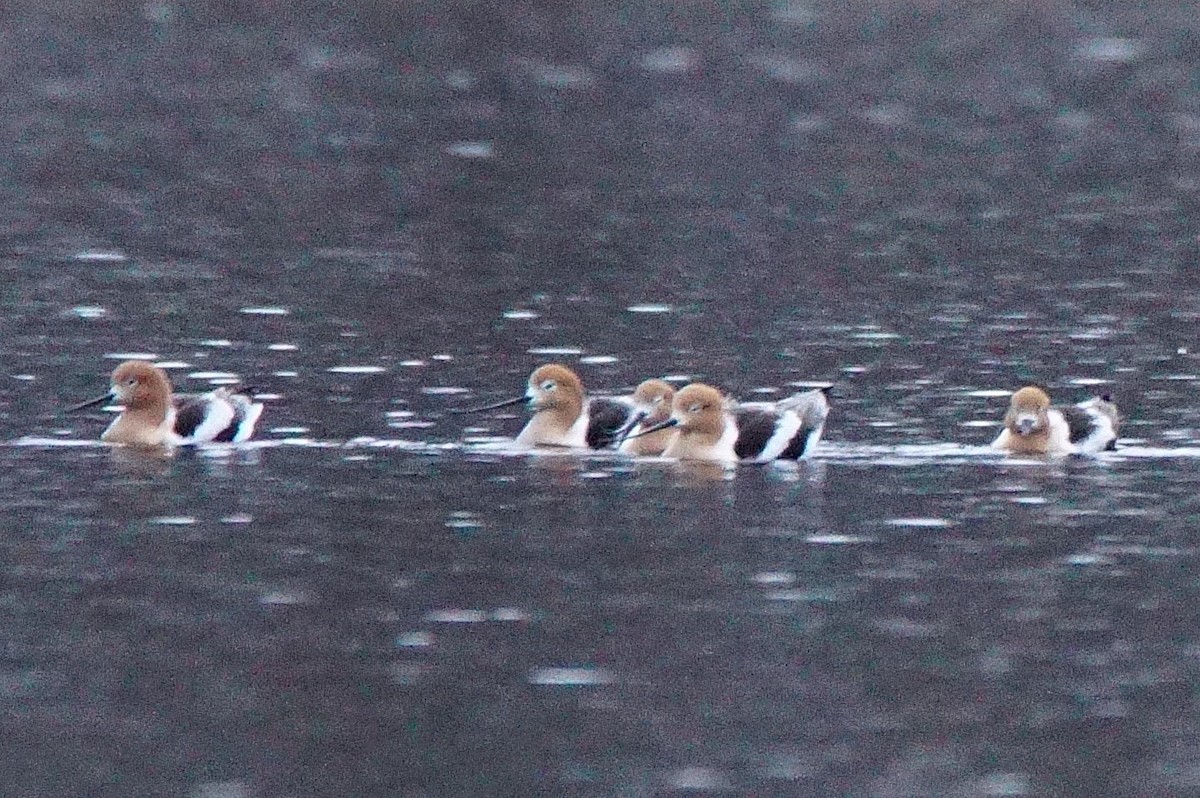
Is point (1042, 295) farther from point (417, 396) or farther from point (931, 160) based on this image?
point (931, 160)

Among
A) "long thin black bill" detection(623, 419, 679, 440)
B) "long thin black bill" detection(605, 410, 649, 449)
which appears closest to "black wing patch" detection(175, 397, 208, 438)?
"long thin black bill" detection(605, 410, 649, 449)

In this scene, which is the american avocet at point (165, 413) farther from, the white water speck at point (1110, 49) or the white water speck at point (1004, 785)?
the white water speck at point (1110, 49)

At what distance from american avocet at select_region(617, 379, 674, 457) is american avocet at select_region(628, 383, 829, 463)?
0.87 ft

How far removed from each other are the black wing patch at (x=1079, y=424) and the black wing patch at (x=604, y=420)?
2740 millimetres

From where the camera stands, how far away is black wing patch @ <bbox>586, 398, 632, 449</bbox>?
788 inches

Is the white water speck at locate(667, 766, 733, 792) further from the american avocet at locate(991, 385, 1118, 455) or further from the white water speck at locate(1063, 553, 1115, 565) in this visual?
the american avocet at locate(991, 385, 1118, 455)

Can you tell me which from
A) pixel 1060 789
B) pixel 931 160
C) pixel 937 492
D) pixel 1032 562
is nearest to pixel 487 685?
pixel 1060 789

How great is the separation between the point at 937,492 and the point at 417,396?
15.1ft

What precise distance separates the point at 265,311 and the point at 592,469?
6485 mm

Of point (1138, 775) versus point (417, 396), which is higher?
point (417, 396)

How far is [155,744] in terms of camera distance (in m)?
12.1

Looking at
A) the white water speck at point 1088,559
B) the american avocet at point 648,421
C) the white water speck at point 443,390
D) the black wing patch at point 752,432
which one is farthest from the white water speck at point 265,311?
the white water speck at point 1088,559

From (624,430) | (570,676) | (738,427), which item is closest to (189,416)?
(624,430)

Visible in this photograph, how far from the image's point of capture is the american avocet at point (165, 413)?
63.7 feet
